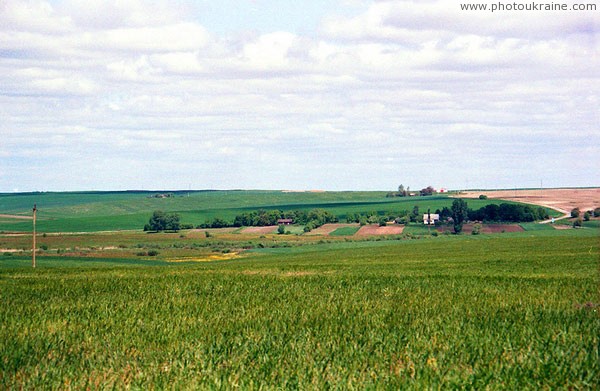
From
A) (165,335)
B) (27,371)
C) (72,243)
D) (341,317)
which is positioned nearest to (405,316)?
(341,317)

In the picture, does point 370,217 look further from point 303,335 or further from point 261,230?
point 303,335

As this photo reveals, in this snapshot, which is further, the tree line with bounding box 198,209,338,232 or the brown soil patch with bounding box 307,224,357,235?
the tree line with bounding box 198,209,338,232

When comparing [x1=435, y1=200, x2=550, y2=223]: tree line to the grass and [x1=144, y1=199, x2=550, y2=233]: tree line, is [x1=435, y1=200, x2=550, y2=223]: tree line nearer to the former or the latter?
[x1=144, y1=199, x2=550, y2=233]: tree line

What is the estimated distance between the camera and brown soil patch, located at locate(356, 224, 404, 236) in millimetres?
128875

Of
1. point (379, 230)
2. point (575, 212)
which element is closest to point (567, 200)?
point (575, 212)

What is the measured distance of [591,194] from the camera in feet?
530

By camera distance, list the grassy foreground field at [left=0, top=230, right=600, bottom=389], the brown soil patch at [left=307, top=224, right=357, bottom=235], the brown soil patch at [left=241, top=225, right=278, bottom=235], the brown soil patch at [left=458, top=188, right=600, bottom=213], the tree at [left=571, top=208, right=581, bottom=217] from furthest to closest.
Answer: the brown soil patch at [left=458, top=188, right=600, bottom=213]
the brown soil patch at [left=241, top=225, right=278, bottom=235]
the brown soil patch at [left=307, top=224, right=357, bottom=235]
the tree at [left=571, top=208, right=581, bottom=217]
the grassy foreground field at [left=0, top=230, right=600, bottom=389]

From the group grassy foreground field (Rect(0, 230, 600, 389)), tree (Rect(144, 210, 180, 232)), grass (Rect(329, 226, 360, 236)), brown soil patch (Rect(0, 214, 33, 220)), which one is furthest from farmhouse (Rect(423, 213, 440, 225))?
grassy foreground field (Rect(0, 230, 600, 389))

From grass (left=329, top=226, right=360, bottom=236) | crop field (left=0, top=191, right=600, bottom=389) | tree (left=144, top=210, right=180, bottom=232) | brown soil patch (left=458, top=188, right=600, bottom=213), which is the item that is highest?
brown soil patch (left=458, top=188, right=600, bottom=213)

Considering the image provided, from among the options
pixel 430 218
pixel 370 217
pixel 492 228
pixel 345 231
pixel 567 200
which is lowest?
pixel 345 231

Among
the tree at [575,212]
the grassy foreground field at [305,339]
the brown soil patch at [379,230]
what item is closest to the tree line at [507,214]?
the tree at [575,212]

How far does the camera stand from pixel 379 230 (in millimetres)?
134375

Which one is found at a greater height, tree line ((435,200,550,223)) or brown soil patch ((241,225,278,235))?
tree line ((435,200,550,223))

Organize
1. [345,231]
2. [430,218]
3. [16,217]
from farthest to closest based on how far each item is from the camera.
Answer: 1. [16,217]
2. [430,218]
3. [345,231]
